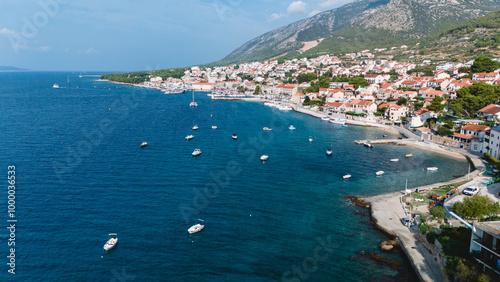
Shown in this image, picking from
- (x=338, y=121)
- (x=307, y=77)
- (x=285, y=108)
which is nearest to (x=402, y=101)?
(x=338, y=121)

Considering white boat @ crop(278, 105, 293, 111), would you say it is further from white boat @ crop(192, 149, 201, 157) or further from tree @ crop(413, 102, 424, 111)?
white boat @ crop(192, 149, 201, 157)

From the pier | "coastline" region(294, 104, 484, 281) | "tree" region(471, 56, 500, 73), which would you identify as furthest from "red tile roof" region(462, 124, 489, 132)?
"tree" region(471, 56, 500, 73)

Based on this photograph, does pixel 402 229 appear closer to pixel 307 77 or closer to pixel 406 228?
pixel 406 228

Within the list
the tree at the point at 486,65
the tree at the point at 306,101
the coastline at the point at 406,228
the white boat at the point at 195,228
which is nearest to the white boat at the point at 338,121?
the tree at the point at 306,101

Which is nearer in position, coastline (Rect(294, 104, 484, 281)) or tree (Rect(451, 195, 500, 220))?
coastline (Rect(294, 104, 484, 281))

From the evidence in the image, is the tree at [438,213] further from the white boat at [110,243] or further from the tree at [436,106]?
the tree at [436,106]

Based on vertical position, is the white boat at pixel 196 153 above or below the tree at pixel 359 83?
below
